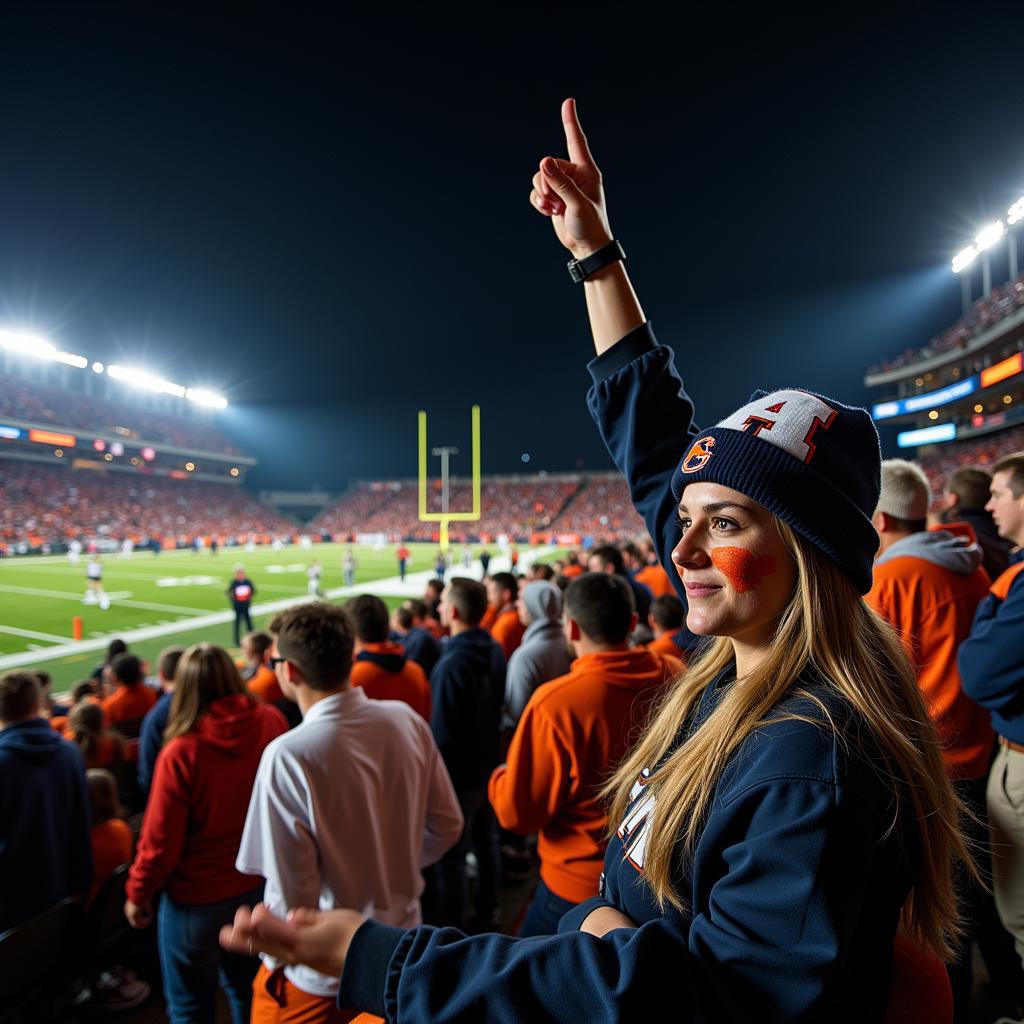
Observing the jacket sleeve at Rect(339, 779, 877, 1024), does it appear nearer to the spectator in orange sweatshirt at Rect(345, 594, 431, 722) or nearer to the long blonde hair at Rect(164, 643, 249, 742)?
the long blonde hair at Rect(164, 643, 249, 742)

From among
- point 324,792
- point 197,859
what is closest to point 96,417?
point 197,859

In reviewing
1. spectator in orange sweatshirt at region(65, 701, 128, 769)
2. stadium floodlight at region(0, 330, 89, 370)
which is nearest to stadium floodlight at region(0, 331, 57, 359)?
stadium floodlight at region(0, 330, 89, 370)

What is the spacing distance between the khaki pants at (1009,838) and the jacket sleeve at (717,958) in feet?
7.78

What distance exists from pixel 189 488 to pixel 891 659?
2566 inches

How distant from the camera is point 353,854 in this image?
2148 mm

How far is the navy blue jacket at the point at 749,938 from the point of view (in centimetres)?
74

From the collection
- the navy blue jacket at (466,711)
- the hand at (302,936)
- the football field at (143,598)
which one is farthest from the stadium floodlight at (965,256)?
the hand at (302,936)

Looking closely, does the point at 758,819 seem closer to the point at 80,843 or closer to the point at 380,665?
the point at 380,665

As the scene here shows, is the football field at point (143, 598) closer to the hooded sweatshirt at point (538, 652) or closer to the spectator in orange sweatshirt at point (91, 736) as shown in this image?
the spectator in orange sweatshirt at point (91, 736)

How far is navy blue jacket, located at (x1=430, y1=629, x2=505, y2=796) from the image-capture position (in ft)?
12.4

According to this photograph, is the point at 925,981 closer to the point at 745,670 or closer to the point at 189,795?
the point at 745,670

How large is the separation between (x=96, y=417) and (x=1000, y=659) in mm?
62848

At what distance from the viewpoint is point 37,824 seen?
2.75 metres

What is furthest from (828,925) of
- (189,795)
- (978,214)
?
(978,214)
